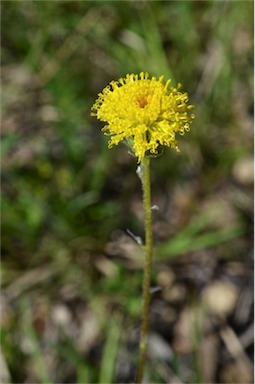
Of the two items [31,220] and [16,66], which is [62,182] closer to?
[31,220]

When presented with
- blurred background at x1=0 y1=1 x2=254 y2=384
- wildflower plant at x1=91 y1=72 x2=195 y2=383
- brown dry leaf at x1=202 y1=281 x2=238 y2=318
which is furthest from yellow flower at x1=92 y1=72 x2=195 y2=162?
brown dry leaf at x1=202 y1=281 x2=238 y2=318

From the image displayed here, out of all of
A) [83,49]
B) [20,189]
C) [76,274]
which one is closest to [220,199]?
[76,274]

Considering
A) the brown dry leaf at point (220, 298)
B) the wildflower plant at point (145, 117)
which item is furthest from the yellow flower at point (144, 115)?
the brown dry leaf at point (220, 298)

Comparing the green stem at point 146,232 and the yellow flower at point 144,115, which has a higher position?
the yellow flower at point 144,115

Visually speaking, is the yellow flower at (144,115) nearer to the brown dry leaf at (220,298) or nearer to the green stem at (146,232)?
the green stem at (146,232)

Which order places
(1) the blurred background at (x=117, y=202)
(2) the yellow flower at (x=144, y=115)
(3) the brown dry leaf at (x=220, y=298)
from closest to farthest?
(2) the yellow flower at (x=144, y=115), (1) the blurred background at (x=117, y=202), (3) the brown dry leaf at (x=220, y=298)

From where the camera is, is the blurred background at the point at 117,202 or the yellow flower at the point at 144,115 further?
the blurred background at the point at 117,202

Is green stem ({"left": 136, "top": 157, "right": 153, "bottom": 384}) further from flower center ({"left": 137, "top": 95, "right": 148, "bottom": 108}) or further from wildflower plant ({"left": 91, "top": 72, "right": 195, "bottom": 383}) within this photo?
flower center ({"left": 137, "top": 95, "right": 148, "bottom": 108})
